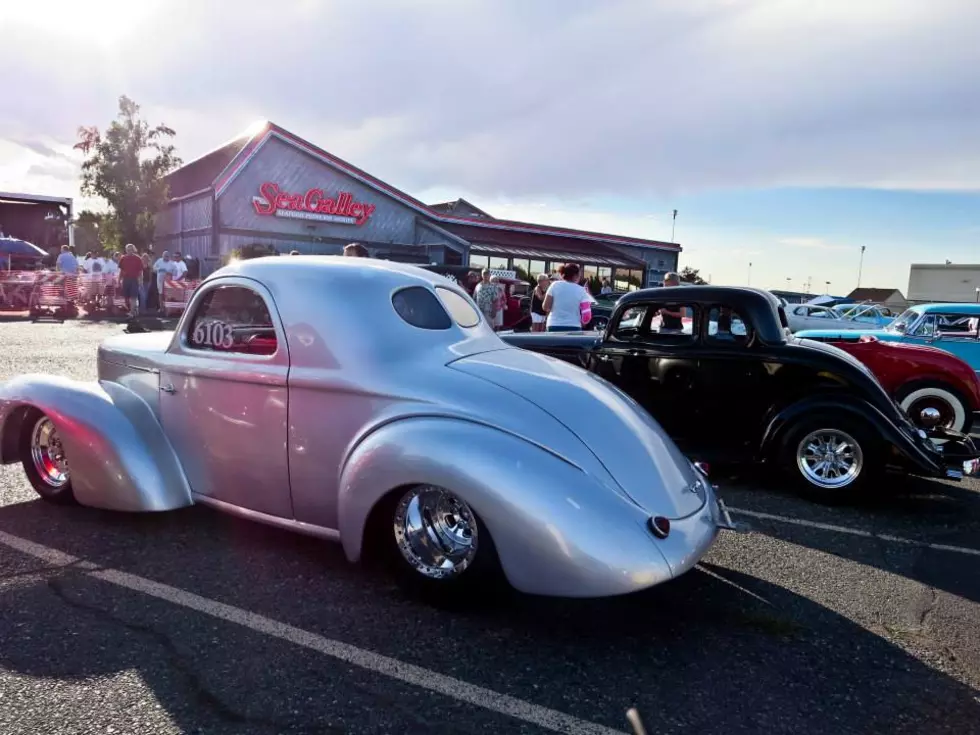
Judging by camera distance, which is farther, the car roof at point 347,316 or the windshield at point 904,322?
the windshield at point 904,322

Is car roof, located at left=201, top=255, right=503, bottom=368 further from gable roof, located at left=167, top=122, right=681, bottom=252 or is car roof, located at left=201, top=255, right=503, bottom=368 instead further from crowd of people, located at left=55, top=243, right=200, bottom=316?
gable roof, located at left=167, top=122, right=681, bottom=252

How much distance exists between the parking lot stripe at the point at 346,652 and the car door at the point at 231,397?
1.85 ft

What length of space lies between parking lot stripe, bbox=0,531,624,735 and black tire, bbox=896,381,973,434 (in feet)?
21.6

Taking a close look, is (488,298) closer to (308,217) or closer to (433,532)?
(433,532)

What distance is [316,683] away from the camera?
2.56 m

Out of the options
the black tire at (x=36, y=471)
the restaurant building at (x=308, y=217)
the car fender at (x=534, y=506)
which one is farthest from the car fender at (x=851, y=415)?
the restaurant building at (x=308, y=217)

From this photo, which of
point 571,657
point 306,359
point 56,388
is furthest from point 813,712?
point 56,388

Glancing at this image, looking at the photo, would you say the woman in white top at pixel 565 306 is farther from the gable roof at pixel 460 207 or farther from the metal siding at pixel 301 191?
the gable roof at pixel 460 207

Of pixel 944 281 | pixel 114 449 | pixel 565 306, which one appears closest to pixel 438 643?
pixel 114 449

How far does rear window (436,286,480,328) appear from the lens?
12.5ft

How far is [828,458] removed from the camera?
17.3ft

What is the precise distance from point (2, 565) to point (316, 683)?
2.05 meters

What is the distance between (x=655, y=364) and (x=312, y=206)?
76.9 feet

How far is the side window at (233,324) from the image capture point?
11.8 ft
